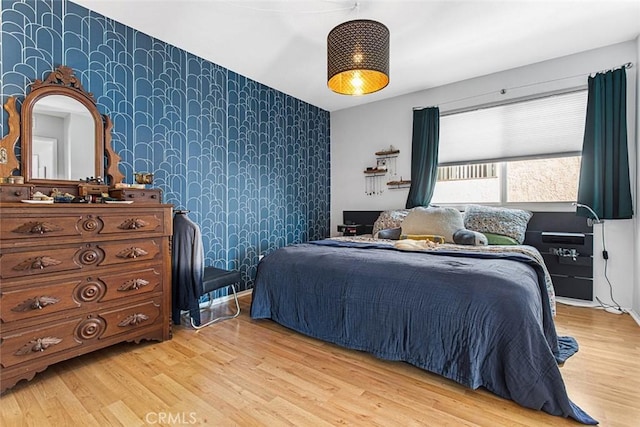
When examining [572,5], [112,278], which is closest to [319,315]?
[112,278]

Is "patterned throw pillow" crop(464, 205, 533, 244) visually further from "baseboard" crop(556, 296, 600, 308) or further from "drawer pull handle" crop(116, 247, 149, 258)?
"drawer pull handle" crop(116, 247, 149, 258)

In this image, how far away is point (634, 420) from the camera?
4.47 feet

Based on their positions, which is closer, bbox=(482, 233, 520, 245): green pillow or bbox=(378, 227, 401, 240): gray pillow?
bbox=(482, 233, 520, 245): green pillow

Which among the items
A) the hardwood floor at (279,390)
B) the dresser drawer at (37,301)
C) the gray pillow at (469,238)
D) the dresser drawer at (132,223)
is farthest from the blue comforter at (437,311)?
the dresser drawer at (37,301)

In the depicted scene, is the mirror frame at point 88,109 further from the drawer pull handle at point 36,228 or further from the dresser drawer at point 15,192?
the drawer pull handle at point 36,228

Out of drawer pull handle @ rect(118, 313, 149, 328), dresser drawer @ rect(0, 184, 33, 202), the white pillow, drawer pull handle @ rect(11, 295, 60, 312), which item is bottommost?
drawer pull handle @ rect(118, 313, 149, 328)

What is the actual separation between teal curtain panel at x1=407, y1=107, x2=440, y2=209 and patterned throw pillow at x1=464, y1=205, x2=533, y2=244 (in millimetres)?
692

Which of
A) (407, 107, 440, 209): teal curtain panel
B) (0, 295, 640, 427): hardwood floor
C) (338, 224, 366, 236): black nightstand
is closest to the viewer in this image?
(0, 295, 640, 427): hardwood floor

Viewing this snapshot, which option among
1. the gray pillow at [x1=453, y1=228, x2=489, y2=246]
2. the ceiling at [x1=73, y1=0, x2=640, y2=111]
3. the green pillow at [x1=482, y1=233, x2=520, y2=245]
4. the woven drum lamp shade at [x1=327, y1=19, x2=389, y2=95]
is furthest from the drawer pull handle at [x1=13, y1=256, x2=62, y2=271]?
the green pillow at [x1=482, y1=233, x2=520, y2=245]

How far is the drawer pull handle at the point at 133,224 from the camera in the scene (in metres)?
2.02

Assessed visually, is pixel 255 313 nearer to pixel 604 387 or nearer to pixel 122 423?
pixel 122 423

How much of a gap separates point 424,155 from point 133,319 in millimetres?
3497

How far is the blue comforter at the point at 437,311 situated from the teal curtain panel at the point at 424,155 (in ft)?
5.36

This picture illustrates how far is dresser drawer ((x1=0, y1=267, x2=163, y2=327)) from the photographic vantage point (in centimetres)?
159
